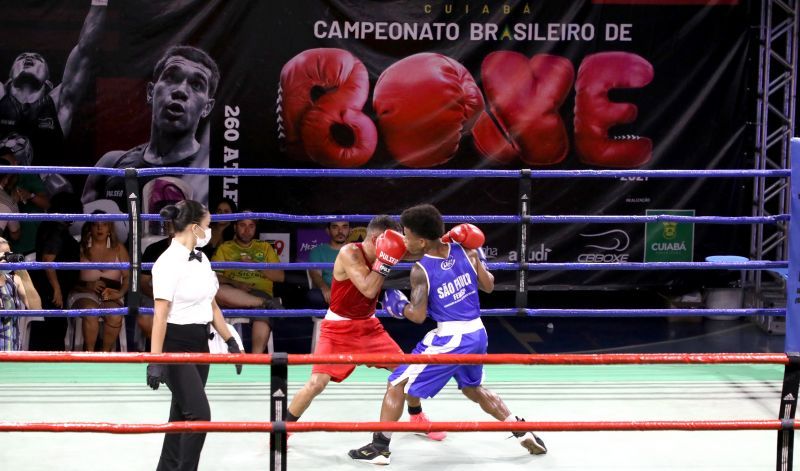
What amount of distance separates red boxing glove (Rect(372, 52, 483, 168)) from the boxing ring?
263 cm

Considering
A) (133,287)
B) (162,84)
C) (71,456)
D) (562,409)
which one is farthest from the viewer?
(162,84)

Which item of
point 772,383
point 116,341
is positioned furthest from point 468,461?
point 116,341

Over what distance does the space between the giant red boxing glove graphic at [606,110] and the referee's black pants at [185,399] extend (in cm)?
489

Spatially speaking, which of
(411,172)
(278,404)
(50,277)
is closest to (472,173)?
(411,172)

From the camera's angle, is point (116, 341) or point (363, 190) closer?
point (116, 341)

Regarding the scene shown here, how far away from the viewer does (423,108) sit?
8.11 metres

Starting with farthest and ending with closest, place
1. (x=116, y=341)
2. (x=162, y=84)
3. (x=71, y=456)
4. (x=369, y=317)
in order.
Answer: (x=162, y=84) < (x=116, y=341) < (x=369, y=317) < (x=71, y=456)

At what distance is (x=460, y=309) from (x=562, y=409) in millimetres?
928

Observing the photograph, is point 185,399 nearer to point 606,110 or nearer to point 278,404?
point 278,404

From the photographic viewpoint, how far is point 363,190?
8211mm

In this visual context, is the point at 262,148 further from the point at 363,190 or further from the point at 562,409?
the point at 562,409

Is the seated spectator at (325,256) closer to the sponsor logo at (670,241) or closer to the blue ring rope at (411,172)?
the blue ring rope at (411,172)

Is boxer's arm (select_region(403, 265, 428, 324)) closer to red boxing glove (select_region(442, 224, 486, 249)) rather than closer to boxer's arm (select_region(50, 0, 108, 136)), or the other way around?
red boxing glove (select_region(442, 224, 486, 249))

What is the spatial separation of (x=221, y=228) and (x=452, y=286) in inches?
147
